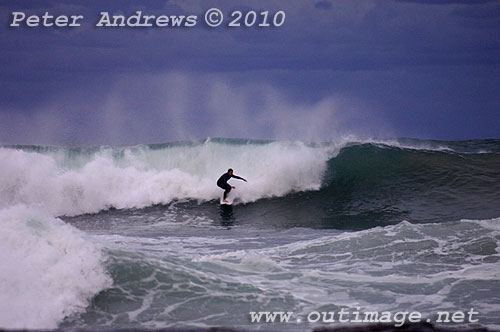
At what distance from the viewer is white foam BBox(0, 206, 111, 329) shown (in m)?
6.92

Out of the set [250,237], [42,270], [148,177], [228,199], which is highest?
[148,177]

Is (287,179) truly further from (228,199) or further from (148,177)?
(148,177)

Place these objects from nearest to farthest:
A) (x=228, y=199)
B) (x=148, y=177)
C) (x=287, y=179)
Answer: (x=228, y=199) < (x=287, y=179) < (x=148, y=177)

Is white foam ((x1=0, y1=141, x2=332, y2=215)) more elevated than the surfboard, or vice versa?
white foam ((x1=0, y1=141, x2=332, y2=215))

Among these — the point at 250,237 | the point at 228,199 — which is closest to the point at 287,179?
the point at 228,199

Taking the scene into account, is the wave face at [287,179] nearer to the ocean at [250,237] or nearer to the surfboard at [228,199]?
the ocean at [250,237]

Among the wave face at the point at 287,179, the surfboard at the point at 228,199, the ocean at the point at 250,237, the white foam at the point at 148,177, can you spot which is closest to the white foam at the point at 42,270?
the ocean at the point at 250,237

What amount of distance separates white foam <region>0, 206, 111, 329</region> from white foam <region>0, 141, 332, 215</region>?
12.2m

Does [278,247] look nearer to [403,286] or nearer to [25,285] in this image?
[403,286]

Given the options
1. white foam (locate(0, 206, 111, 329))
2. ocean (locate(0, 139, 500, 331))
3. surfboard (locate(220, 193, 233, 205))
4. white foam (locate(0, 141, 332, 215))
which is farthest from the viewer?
white foam (locate(0, 141, 332, 215))

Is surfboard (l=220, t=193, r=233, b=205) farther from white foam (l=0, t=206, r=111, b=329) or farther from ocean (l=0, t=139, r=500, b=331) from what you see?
white foam (l=0, t=206, r=111, b=329)

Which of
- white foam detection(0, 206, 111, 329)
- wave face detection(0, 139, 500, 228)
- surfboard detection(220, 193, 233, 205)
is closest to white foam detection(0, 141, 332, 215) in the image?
wave face detection(0, 139, 500, 228)

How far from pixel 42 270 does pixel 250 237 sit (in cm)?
664

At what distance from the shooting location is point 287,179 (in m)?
21.9
